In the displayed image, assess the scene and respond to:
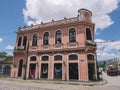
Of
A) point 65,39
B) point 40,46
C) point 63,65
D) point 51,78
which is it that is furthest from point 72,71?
point 40,46

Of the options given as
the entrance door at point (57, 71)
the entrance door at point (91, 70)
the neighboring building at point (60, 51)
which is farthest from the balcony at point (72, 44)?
the entrance door at point (91, 70)

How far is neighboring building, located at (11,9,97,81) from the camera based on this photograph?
22797 millimetres

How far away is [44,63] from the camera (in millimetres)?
25438

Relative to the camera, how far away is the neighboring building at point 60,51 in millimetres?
22797

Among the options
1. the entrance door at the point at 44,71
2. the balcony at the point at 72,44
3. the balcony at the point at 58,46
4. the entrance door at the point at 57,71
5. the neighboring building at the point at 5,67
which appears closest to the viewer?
the balcony at the point at 72,44

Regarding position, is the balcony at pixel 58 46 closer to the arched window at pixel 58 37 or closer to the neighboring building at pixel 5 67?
the arched window at pixel 58 37

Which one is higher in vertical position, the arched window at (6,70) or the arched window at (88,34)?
the arched window at (88,34)

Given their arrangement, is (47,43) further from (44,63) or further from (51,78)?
(51,78)

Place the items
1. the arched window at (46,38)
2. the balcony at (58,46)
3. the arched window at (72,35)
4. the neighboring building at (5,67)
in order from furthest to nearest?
the neighboring building at (5,67), the arched window at (46,38), the balcony at (58,46), the arched window at (72,35)

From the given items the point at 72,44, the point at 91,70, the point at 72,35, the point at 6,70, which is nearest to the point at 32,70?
the point at 6,70

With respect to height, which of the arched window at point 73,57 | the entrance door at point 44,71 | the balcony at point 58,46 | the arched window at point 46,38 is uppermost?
the arched window at point 46,38

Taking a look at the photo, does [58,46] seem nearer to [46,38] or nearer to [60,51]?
[60,51]

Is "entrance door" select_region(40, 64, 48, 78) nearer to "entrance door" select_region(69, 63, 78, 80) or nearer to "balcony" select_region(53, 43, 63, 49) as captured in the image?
"balcony" select_region(53, 43, 63, 49)

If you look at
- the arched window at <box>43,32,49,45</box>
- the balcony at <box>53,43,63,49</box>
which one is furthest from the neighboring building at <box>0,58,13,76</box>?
the balcony at <box>53,43,63,49</box>
